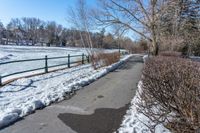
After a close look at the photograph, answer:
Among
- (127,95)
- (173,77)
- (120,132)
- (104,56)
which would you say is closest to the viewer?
(173,77)

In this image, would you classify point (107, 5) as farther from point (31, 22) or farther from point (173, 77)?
point (31, 22)

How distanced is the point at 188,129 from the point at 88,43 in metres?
17.8

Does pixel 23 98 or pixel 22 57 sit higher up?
pixel 23 98

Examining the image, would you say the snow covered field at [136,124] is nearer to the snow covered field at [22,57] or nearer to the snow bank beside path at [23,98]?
the snow bank beside path at [23,98]

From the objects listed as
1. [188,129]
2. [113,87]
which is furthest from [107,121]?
[113,87]

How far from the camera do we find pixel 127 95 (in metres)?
8.08

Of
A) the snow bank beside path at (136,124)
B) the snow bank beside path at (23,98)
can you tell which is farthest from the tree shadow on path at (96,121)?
the snow bank beside path at (23,98)

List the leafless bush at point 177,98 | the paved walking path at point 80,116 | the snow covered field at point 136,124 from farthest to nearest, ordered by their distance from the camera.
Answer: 1. the paved walking path at point 80,116
2. the snow covered field at point 136,124
3. the leafless bush at point 177,98

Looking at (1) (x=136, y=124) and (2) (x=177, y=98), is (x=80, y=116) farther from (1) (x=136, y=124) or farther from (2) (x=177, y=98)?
(2) (x=177, y=98)

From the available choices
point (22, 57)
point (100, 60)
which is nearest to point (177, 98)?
point (100, 60)

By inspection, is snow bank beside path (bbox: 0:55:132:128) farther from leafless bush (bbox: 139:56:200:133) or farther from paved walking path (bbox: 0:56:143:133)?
leafless bush (bbox: 139:56:200:133)

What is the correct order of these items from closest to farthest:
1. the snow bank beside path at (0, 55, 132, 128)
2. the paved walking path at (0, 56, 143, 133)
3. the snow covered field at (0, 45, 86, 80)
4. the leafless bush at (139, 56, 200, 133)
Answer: the leafless bush at (139, 56, 200, 133), the paved walking path at (0, 56, 143, 133), the snow bank beside path at (0, 55, 132, 128), the snow covered field at (0, 45, 86, 80)

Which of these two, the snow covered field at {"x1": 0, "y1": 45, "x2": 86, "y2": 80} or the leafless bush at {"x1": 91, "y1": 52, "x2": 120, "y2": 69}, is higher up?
the leafless bush at {"x1": 91, "y1": 52, "x2": 120, "y2": 69}

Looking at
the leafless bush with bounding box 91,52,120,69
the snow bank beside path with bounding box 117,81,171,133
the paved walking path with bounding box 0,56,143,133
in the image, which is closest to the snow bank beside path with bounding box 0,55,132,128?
the paved walking path with bounding box 0,56,143,133
